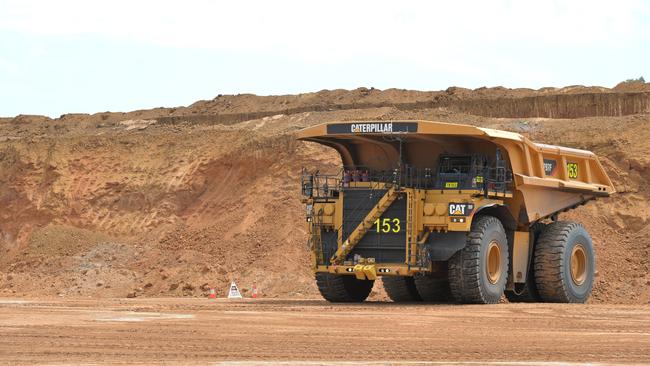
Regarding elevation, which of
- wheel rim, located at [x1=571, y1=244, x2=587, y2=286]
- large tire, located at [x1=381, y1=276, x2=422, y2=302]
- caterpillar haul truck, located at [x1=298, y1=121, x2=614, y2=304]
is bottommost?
large tire, located at [x1=381, y1=276, x2=422, y2=302]

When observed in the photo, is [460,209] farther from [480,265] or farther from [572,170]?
[572,170]

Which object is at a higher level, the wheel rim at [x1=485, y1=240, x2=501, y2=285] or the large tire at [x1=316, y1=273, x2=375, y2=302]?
the wheel rim at [x1=485, y1=240, x2=501, y2=285]

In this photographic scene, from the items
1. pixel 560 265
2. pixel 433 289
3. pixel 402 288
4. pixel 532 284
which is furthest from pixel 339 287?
pixel 560 265

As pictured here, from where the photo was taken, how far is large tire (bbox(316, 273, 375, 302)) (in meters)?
23.7

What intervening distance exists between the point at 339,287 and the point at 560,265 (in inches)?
180

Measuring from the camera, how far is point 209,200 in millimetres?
38625

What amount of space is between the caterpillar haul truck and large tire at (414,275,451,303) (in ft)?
0.08

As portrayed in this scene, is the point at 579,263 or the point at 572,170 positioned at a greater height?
the point at 572,170

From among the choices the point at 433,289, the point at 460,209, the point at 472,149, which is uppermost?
the point at 472,149

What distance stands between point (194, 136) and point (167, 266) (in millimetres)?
9296

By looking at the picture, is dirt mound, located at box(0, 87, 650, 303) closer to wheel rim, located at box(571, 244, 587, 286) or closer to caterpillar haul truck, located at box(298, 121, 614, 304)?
wheel rim, located at box(571, 244, 587, 286)

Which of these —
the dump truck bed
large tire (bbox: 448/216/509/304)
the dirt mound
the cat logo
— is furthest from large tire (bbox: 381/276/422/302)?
the dirt mound

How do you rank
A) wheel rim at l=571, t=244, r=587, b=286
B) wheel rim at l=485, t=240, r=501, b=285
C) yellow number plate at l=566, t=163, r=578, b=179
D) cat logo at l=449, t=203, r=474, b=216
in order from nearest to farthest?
cat logo at l=449, t=203, r=474, b=216
wheel rim at l=485, t=240, r=501, b=285
wheel rim at l=571, t=244, r=587, b=286
yellow number plate at l=566, t=163, r=578, b=179

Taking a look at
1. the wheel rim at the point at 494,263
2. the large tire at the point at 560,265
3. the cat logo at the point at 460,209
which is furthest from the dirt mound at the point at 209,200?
the cat logo at the point at 460,209
